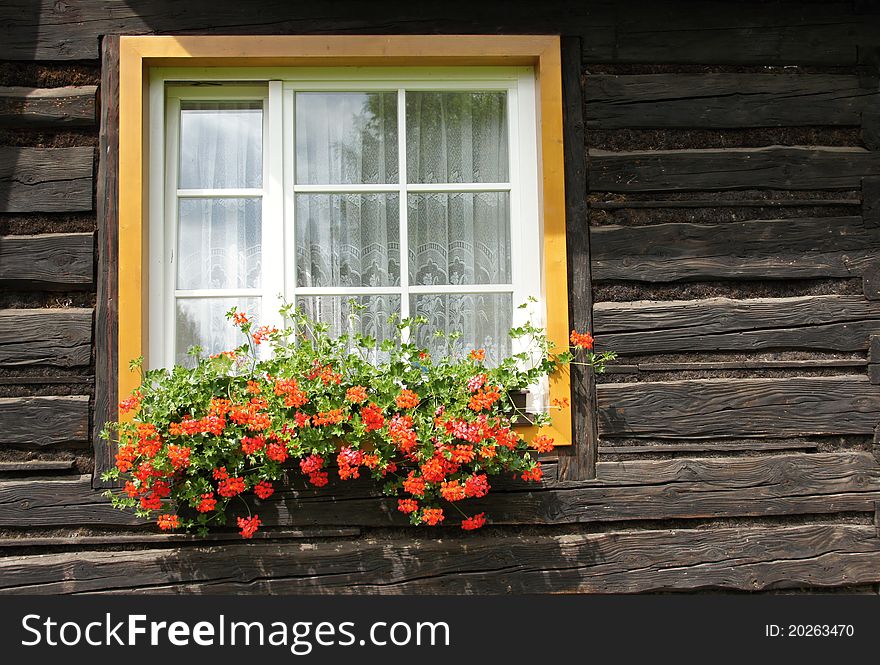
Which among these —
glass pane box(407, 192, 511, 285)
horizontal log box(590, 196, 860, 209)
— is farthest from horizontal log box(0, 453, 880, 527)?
horizontal log box(590, 196, 860, 209)

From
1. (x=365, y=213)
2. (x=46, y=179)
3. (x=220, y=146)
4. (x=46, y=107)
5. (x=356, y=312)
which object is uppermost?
(x=46, y=107)

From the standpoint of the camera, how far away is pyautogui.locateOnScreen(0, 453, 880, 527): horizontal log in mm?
2756

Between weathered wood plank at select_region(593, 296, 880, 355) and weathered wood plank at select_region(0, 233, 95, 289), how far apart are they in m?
1.80

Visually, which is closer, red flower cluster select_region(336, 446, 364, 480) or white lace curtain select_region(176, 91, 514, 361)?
red flower cluster select_region(336, 446, 364, 480)

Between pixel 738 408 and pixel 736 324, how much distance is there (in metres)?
0.30

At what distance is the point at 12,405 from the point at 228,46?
57.5 inches

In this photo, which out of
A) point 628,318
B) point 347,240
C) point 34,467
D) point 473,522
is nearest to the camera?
point 473,522

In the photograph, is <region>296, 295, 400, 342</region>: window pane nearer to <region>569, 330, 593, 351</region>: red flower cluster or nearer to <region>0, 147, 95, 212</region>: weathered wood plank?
<region>569, 330, 593, 351</region>: red flower cluster

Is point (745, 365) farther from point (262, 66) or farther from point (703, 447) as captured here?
point (262, 66)

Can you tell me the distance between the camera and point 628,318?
2.86 m

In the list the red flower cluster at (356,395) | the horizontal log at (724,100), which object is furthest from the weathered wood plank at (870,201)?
the red flower cluster at (356,395)

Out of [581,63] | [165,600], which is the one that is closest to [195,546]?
[165,600]

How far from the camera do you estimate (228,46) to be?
9.43 ft

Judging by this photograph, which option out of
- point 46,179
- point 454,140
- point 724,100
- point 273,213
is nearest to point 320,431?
point 273,213
